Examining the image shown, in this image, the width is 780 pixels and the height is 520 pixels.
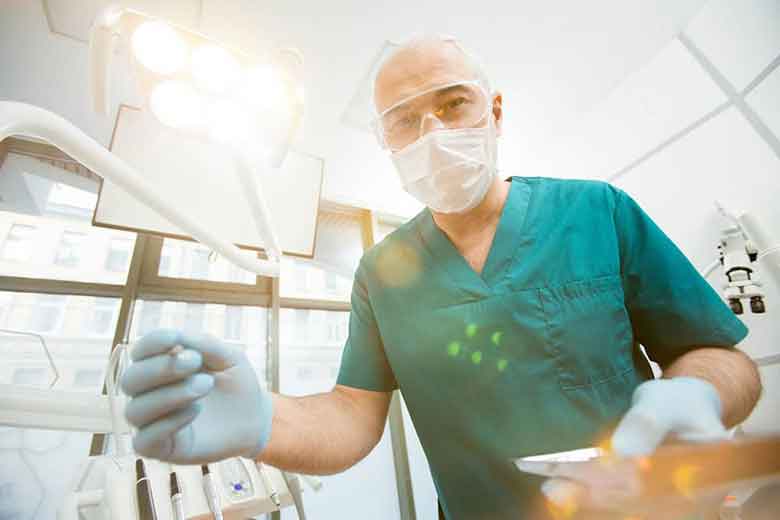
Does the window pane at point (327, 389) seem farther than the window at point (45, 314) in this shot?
Yes

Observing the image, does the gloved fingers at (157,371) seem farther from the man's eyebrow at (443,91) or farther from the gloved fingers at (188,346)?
the man's eyebrow at (443,91)

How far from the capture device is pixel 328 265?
3.22 meters

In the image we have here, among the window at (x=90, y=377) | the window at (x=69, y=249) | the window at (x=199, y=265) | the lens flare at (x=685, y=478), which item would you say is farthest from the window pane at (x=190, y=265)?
the lens flare at (x=685, y=478)

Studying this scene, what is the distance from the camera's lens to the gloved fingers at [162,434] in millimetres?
428

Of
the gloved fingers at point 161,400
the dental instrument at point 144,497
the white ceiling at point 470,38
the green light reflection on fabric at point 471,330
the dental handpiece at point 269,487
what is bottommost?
the dental handpiece at point 269,487

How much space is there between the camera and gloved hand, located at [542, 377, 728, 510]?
0.39 meters

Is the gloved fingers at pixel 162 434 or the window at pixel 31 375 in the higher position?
the gloved fingers at pixel 162 434

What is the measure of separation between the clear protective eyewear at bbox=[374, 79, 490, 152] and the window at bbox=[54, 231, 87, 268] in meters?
2.32

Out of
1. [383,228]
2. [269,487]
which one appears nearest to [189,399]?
[269,487]

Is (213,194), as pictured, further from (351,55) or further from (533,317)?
(533,317)

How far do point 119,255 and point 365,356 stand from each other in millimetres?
2225

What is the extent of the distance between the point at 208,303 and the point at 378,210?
155 cm

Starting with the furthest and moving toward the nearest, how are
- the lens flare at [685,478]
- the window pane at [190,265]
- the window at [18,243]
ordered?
the window pane at [190,265] < the window at [18,243] < the lens flare at [685,478]

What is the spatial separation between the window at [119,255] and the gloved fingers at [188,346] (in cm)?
232
